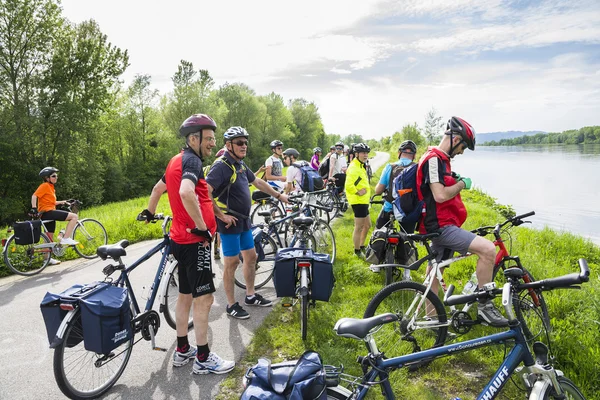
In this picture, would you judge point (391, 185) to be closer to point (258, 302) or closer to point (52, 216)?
point (258, 302)

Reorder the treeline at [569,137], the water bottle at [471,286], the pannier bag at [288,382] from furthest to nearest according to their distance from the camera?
1. the treeline at [569,137]
2. the water bottle at [471,286]
3. the pannier bag at [288,382]

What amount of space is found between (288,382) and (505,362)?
142 cm

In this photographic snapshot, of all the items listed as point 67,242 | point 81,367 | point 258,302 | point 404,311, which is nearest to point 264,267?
point 258,302

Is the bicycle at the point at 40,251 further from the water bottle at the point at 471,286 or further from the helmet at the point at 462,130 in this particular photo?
the helmet at the point at 462,130

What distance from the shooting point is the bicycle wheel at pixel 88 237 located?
7820 millimetres

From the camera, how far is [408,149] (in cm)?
556

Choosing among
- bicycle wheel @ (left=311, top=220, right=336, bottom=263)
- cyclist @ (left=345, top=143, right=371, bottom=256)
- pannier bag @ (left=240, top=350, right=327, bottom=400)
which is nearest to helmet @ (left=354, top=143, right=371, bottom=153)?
cyclist @ (left=345, top=143, right=371, bottom=256)

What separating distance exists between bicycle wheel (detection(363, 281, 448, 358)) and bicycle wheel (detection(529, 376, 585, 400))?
114cm

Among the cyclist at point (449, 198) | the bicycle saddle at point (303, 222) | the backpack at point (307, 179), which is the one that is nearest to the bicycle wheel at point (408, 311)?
the cyclist at point (449, 198)

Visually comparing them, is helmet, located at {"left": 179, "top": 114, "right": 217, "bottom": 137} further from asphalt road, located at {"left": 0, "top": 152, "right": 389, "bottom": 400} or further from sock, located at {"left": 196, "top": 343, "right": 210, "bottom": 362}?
asphalt road, located at {"left": 0, "top": 152, "right": 389, "bottom": 400}

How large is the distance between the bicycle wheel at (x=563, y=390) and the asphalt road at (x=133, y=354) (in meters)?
2.50

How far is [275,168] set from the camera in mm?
9164

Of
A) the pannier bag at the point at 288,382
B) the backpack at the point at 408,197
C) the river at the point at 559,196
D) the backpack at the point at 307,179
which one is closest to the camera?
the pannier bag at the point at 288,382

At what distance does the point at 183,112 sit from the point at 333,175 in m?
32.1
